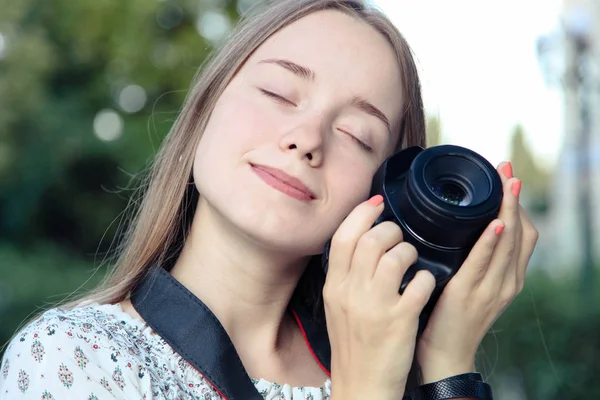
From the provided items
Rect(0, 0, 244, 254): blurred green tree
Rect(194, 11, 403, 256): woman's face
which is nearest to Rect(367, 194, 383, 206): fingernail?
Rect(194, 11, 403, 256): woman's face

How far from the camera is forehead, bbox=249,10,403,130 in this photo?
1.79 m

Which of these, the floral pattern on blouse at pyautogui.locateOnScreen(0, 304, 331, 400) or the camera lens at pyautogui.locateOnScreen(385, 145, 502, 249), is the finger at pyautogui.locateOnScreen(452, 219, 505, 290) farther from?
the floral pattern on blouse at pyautogui.locateOnScreen(0, 304, 331, 400)

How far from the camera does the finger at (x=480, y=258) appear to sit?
1.62 meters

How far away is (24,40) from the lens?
296 inches

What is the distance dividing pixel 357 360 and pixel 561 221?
5.84 m

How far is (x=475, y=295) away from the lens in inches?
67.2

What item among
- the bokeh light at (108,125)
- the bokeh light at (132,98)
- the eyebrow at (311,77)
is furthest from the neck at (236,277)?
the bokeh light at (132,98)

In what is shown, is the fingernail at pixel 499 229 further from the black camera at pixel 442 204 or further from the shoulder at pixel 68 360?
the shoulder at pixel 68 360

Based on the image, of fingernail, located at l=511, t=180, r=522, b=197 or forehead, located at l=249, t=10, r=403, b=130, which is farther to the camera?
forehead, located at l=249, t=10, r=403, b=130

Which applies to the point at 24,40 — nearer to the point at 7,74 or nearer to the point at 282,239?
the point at 7,74

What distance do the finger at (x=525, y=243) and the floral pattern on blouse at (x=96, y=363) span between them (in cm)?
57

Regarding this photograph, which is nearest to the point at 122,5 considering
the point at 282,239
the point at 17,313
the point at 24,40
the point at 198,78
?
the point at 24,40

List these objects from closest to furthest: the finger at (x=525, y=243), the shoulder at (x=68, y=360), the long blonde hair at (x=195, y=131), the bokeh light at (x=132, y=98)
A: 1. the shoulder at (x=68, y=360)
2. the finger at (x=525, y=243)
3. the long blonde hair at (x=195, y=131)
4. the bokeh light at (x=132, y=98)

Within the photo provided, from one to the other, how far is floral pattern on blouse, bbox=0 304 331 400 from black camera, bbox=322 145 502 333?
1.21ft
